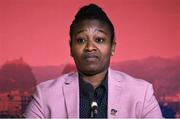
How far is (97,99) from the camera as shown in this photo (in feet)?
6.05

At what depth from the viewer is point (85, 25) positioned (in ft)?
5.99

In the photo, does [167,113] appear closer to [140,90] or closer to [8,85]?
[140,90]

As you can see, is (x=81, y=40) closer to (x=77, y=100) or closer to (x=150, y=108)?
(x=77, y=100)

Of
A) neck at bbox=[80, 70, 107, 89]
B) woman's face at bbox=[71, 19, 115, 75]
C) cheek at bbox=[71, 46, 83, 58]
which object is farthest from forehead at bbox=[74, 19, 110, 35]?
neck at bbox=[80, 70, 107, 89]

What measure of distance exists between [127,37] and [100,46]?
0.58 metres

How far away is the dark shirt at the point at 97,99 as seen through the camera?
1.81 meters

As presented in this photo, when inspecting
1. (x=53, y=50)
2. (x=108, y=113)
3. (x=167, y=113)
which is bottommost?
(x=167, y=113)

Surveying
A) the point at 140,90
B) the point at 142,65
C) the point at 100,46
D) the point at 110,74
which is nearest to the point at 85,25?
the point at 100,46

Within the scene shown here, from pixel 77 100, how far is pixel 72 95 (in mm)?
42

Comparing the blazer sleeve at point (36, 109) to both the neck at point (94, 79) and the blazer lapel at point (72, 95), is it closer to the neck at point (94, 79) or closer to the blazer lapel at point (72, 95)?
the blazer lapel at point (72, 95)

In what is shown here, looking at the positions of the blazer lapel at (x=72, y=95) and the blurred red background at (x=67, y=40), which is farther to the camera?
the blurred red background at (x=67, y=40)

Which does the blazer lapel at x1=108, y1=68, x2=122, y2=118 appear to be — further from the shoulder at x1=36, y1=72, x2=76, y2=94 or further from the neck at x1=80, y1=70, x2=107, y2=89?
the shoulder at x1=36, y1=72, x2=76, y2=94

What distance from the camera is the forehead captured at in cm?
182

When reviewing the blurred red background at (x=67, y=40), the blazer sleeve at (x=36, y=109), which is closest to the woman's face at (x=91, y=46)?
the blazer sleeve at (x=36, y=109)
